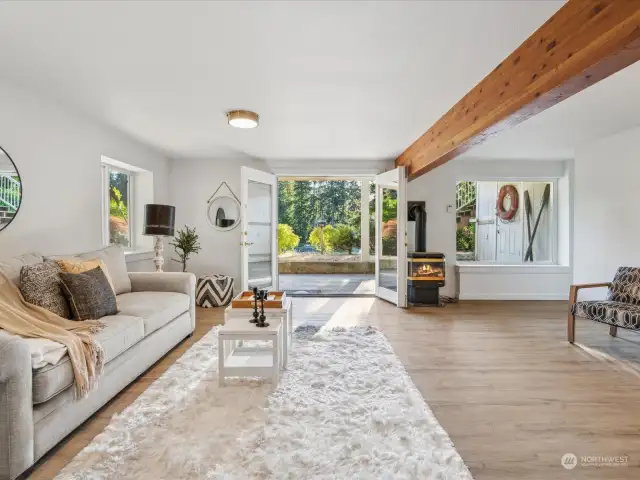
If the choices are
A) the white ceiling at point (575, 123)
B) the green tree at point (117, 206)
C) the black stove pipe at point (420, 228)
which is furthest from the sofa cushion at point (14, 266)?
the black stove pipe at point (420, 228)

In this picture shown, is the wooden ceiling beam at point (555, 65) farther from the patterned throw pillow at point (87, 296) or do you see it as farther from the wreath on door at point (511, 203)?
the wreath on door at point (511, 203)

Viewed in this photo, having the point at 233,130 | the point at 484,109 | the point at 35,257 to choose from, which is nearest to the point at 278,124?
the point at 233,130

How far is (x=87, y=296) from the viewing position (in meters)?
2.56

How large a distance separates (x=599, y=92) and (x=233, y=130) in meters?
3.59

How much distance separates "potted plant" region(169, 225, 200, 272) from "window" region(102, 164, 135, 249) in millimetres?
664

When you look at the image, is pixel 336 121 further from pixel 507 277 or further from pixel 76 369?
pixel 507 277

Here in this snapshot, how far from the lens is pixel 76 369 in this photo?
1.93 m

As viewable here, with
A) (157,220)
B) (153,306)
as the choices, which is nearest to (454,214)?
(157,220)

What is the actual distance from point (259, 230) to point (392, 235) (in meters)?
2.04

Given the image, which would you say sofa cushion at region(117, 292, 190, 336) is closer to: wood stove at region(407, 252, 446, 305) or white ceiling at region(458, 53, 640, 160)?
wood stove at region(407, 252, 446, 305)

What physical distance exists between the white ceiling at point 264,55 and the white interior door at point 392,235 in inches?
59.3

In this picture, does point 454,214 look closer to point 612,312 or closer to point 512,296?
point 512,296

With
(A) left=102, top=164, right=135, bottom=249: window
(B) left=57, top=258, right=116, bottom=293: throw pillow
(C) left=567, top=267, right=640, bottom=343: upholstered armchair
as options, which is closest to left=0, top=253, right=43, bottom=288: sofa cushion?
(B) left=57, top=258, right=116, bottom=293: throw pillow

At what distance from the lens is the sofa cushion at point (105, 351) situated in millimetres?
1713
